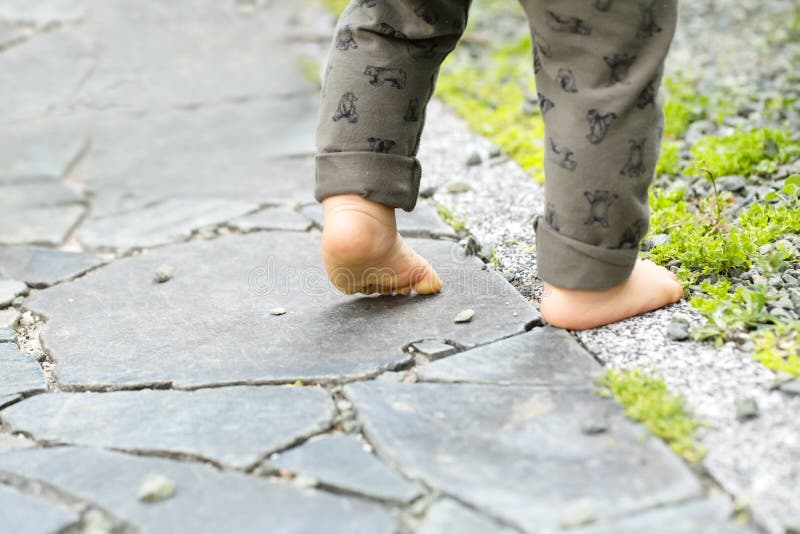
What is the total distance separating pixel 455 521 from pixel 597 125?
609 mm

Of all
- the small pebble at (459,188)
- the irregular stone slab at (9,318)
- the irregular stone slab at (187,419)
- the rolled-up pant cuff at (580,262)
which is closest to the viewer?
the irregular stone slab at (187,419)

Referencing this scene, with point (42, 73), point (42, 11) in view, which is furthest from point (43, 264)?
point (42, 11)

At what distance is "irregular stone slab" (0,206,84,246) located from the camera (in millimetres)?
2164

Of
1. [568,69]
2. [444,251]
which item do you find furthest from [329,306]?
[568,69]

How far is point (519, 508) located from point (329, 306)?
2.23 ft

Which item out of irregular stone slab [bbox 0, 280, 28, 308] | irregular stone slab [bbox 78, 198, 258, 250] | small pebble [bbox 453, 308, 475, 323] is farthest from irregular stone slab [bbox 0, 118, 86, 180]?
small pebble [bbox 453, 308, 475, 323]

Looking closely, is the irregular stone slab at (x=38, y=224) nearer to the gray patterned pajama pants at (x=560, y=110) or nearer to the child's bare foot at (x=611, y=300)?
the gray patterned pajama pants at (x=560, y=110)

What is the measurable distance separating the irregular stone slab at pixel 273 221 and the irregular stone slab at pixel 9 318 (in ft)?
1.82

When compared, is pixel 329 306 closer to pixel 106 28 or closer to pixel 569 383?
pixel 569 383

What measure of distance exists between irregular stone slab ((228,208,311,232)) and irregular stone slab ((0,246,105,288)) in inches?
13.3

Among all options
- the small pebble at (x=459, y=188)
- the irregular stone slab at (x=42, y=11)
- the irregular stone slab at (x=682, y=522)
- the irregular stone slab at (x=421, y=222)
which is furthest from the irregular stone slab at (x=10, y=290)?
the irregular stone slab at (x=42, y=11)

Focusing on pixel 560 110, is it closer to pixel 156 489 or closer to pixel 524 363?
pixel 524 363

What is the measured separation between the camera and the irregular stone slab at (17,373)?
1454mm

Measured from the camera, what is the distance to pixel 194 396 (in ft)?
4.51
